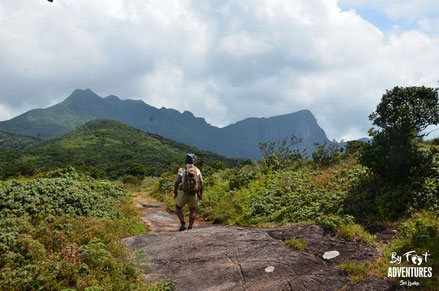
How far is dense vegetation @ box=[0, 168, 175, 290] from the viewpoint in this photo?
430 cm

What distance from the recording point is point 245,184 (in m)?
14.4

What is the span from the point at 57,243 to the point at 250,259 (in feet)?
13.4

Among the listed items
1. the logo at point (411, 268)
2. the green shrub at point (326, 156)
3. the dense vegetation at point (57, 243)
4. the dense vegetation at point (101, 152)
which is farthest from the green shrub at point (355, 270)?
the dense vegetation at point (101, 152)

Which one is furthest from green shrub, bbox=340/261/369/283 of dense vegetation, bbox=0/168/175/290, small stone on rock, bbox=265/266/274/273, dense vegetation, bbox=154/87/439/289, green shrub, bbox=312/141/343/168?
green shrub, bbox=312/141/343/168

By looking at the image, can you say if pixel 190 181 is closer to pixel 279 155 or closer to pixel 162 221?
pixel 162 221

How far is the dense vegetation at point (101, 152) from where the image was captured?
96625mm

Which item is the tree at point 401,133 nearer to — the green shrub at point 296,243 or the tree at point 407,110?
the tree at point 407,110

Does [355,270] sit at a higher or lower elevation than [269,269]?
higher

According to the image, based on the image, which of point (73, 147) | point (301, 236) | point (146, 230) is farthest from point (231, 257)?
point (73, 147)

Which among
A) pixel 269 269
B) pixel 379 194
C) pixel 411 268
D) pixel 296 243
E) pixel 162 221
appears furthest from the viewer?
pixel 162 221

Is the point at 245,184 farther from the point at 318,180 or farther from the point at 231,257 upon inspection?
the point at 231,257

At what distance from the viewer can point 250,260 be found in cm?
535

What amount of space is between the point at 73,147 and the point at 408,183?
14342 centimetres

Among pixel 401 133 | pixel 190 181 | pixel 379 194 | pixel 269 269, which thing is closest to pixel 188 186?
pixel 190 181
